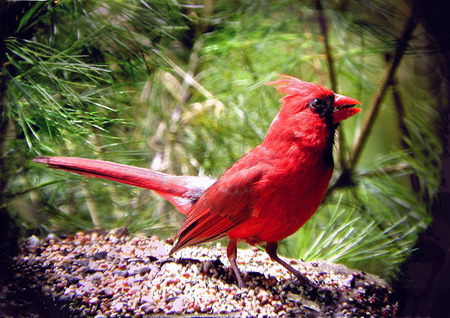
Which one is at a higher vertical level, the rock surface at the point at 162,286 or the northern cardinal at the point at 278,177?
the northern cardinal at the point at 278,177

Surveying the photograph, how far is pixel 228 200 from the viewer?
5.26 feet

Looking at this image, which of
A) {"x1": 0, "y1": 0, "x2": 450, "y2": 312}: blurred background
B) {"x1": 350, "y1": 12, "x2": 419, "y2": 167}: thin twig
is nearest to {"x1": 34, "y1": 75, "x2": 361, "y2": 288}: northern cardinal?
{"x1": 0, "y1": 0, "x2": 450, "y2": 312}: blurred background

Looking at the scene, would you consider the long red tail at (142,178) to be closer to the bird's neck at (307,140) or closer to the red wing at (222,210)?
the red wing at (222,210)

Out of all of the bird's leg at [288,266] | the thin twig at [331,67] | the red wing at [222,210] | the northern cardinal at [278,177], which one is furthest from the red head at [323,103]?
the bird's leg at [288,266]

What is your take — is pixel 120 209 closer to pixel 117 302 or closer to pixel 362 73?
pixel 117 302

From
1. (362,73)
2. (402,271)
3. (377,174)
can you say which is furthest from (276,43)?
(402,271)

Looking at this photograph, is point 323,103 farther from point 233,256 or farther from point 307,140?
point 233,256

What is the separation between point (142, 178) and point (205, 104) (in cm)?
60

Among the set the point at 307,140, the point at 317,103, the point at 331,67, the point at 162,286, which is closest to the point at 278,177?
the point at 307,140

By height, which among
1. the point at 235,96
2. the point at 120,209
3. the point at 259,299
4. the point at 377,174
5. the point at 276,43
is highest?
the point at 276,43

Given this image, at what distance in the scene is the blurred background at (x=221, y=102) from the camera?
1782 millimetres

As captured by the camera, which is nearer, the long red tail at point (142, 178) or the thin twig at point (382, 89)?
the long red tail at point (142, 178)

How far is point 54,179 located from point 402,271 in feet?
4.93

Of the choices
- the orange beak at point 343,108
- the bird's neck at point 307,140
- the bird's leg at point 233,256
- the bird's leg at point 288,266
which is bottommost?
the bird's leg at point 288,266
